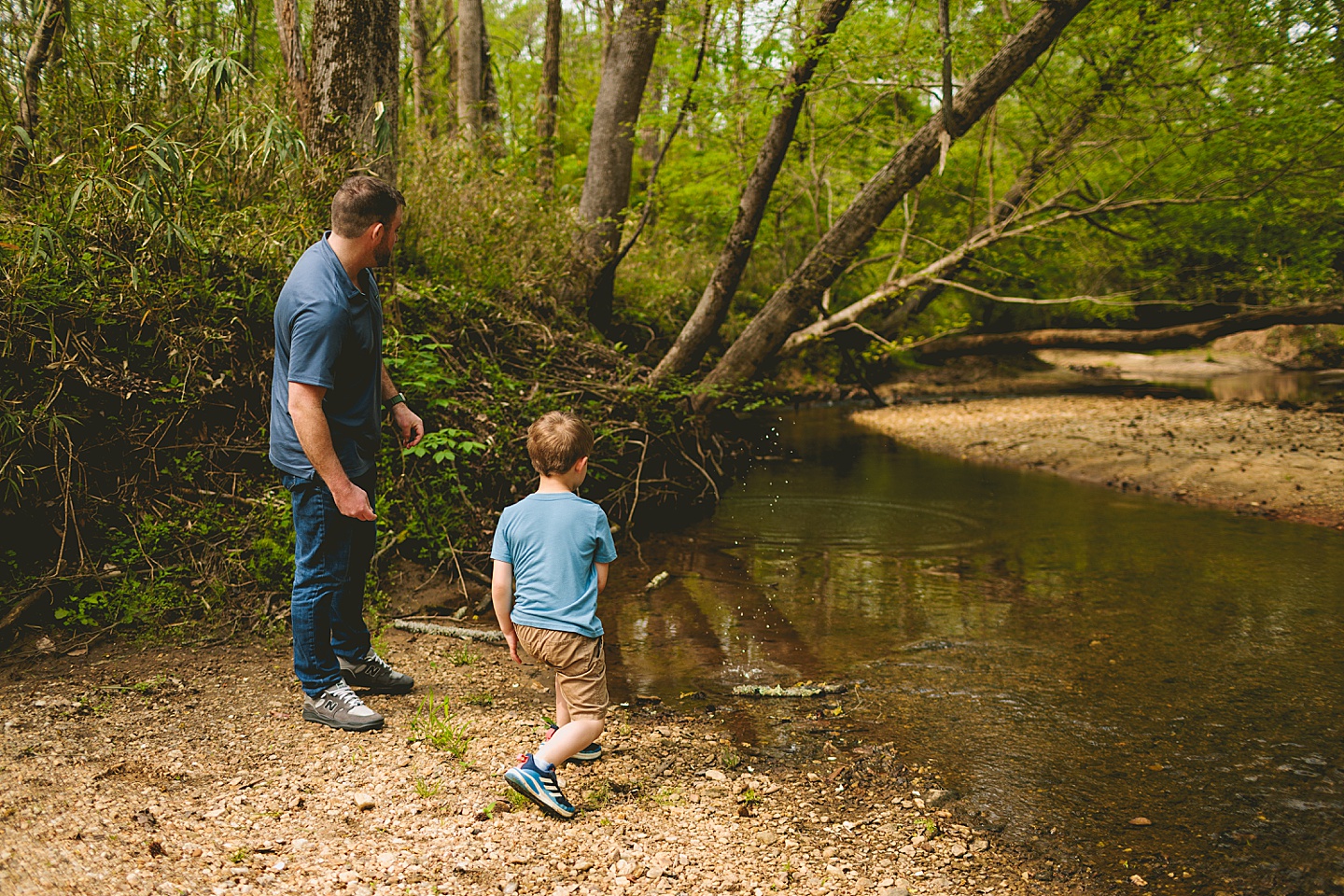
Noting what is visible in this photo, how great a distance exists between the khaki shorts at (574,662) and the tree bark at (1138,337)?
43.4 feet

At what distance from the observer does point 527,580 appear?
3002mm

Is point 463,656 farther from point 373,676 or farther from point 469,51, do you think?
point 469,51

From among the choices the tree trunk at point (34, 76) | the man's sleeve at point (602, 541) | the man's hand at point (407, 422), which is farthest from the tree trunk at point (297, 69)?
the man's sleeve at point (602, 541)

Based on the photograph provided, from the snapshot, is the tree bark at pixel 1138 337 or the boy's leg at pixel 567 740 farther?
the tree bark at pixel 1138 337

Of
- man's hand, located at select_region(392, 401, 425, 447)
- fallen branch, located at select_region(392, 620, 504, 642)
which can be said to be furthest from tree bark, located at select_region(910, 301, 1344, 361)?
man's hand, located at select_region(392, 401, 425, 447)

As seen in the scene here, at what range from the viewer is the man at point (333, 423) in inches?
123

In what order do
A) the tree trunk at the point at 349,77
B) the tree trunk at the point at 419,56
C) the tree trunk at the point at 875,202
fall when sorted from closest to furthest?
the tree trunk at the point at 349,77 → the tree trunk at the point at 875,202 → the tree trunk at the point at 419,56

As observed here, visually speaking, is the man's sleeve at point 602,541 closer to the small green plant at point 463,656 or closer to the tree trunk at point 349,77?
the small green plant at point 463,656

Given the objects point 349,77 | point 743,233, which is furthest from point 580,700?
point 743,233

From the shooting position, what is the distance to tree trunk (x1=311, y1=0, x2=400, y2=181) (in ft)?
20.7

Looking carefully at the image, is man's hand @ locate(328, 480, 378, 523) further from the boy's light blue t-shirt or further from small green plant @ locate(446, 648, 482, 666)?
small green plant @ locate(446, 648, 482, 666)

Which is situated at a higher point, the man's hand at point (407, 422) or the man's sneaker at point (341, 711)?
the man's hand at point (407, 422)

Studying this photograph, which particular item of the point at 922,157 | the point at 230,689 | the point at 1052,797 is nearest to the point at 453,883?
the point at 230,689

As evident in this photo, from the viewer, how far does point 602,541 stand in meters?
3.02
